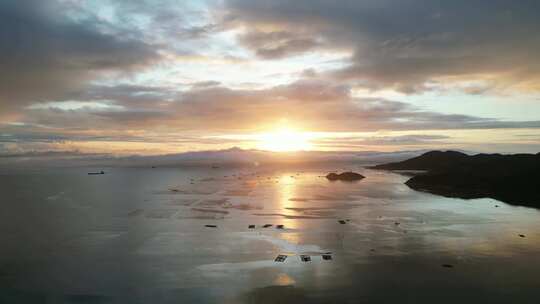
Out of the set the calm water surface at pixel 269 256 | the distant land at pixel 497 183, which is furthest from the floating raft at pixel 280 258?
the distant land at pixel 497 183

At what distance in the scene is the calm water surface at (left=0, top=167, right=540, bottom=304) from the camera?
101 feet

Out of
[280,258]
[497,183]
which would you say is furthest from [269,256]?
[497,183]

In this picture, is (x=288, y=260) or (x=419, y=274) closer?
(x=419, y=274)

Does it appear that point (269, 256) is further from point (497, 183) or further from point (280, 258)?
point (497, 183)

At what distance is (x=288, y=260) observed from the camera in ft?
128

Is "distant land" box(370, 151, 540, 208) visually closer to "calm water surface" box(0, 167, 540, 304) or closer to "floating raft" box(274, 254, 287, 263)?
"calm water surface" box(0, 167, 540, 304)

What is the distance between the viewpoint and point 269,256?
40.6 metres

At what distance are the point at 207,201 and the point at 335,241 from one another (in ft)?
166

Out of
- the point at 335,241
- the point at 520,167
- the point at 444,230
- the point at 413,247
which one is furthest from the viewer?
the point at 520,167

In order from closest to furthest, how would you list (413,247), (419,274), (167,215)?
(419,274), (413,247), (167,215)

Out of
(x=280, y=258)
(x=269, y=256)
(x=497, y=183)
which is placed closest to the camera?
(x=280, y=258)

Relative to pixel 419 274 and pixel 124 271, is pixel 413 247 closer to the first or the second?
pixel 419 274

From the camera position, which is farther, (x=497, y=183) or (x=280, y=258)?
(x=497, y=183)

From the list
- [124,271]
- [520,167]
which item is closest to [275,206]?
[124,271]
